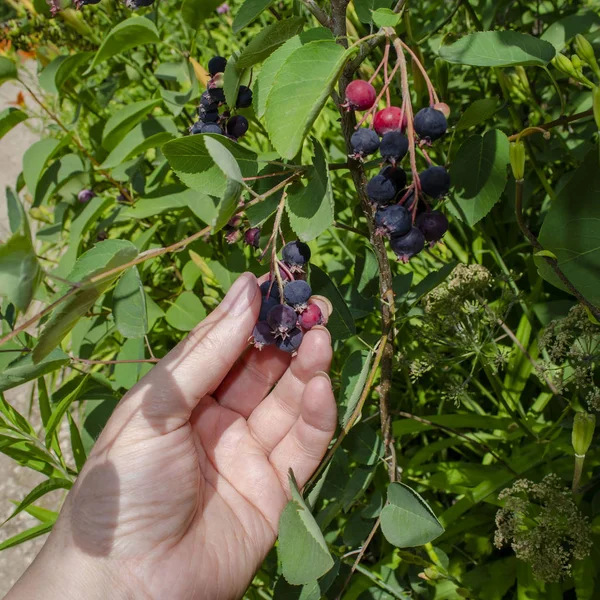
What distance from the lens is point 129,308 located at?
40.8 inches

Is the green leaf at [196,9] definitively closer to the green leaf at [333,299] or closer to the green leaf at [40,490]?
the green leaf at [333,299]

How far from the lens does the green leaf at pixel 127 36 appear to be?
108cm

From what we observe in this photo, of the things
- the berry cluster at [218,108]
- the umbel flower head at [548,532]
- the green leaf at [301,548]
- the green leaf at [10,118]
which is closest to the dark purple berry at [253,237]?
the berry cluster at [218,108]

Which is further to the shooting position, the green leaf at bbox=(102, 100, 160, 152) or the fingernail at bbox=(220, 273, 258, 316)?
the green leaf at bbox=(102, 100, 160, 152)

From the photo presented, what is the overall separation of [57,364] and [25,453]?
392 mm

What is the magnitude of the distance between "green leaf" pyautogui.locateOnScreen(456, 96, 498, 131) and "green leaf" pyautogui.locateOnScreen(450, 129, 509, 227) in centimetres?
2

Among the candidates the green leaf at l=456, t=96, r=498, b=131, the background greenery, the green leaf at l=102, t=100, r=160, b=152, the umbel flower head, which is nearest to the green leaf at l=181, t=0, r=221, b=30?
the background greenery

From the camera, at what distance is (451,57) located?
29.5 inches

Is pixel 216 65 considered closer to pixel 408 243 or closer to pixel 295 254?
pixel 295 254

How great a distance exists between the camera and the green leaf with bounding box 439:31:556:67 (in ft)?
2.44

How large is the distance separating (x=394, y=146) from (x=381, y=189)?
2.2 inches

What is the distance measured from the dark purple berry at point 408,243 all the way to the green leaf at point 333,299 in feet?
0.95

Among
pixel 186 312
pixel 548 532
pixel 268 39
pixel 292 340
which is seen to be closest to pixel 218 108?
pixel 268 39

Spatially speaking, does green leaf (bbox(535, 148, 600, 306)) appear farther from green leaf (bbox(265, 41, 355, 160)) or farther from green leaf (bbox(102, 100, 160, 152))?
green leaf (bbox(102, 100, 160, 152))
